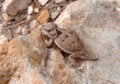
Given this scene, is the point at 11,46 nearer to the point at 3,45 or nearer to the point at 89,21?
the point at 3,45

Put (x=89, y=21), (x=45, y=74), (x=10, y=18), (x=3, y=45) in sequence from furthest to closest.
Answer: (x=10, y=18)
(x=89, y=21)
(x=3, y=45)
(x=45, y=74)

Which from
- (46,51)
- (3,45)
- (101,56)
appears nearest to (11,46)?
(3,45)

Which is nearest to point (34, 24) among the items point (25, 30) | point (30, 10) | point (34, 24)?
point (34, 24)

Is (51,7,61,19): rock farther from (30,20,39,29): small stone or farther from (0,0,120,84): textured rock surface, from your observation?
(0,0,120,84): textured rock surface

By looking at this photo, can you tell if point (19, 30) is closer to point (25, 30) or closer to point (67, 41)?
point (25, 30)

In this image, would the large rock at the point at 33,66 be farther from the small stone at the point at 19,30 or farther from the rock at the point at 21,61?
the small stone at the point at 19,30

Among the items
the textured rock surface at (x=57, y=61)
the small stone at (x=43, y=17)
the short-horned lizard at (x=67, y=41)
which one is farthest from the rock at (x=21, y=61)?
the small stone at (x=43, y=17)
